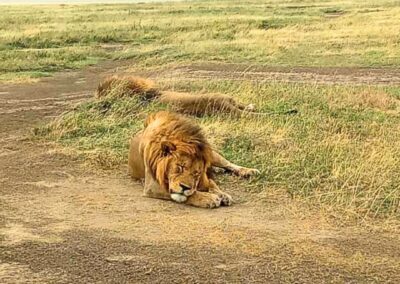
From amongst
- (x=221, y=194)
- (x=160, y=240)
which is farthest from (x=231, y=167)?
(x=160, y=240)

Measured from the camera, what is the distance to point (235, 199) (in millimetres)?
6219

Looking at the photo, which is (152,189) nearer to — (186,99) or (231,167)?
(231,167)

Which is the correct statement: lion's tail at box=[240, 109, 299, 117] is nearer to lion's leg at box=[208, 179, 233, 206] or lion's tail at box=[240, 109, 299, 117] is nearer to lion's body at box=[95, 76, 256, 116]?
lion's body at box=[95, 76, 256, 116]

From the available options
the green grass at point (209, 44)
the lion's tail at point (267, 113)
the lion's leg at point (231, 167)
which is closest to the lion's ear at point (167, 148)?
the lion's leg at point (231, 167)

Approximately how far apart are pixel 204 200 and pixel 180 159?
0.41 m

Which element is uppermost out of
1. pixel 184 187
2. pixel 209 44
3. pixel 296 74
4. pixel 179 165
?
pixel 179 165

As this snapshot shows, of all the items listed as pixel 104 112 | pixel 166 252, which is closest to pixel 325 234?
pixel 166 252

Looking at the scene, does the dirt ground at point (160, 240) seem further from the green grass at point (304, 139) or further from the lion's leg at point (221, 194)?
the green grass at point (304, 139)

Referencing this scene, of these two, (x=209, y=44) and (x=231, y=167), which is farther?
(x=209, y=44)

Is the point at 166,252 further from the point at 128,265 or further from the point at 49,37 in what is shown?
the point at 49,37

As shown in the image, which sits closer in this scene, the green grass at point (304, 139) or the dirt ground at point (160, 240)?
the dirt ground at point (160, 240)

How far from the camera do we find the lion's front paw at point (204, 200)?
586 centimetres

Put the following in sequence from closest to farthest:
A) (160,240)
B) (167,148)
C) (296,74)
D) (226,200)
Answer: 1. (160,240)
2. (226,200)
3. (167,148)
4. (296,74)

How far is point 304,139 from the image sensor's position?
8094mm
